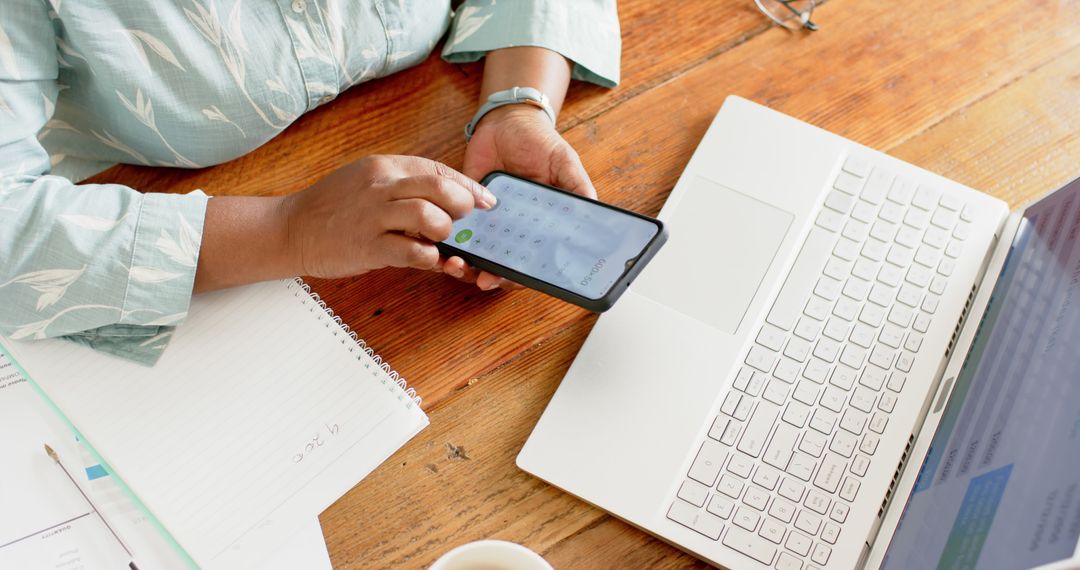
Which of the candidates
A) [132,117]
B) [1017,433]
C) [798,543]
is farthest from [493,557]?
[132,117]

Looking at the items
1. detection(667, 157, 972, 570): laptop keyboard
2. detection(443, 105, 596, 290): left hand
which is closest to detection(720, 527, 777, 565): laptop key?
detection(667, 157, 972, 570): laptop keyboard

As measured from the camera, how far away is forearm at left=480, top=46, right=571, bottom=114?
69 cm

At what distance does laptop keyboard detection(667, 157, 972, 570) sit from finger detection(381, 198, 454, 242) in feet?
0.75

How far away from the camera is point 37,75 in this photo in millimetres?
553

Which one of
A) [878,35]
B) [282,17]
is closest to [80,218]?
[282,17]

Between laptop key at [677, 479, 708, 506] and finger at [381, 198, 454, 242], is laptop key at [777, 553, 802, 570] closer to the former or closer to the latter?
laptop key at [677, 479, 708, 506]

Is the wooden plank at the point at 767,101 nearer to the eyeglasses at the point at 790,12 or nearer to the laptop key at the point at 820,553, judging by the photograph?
the eyeglasses at the point at 790,12

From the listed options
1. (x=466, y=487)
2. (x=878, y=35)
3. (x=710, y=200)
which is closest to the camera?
(x=466, y=487)

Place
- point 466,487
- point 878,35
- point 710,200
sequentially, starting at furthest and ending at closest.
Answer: point 878,35
point 710,200
point 466,487

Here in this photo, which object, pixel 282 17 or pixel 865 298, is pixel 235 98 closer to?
pixel 282 17

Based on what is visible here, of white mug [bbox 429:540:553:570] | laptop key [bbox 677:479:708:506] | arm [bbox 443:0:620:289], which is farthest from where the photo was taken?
arm [bbox 443:0:620:289]

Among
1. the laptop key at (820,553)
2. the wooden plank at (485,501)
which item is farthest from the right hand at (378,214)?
the laptop key at (820,553)

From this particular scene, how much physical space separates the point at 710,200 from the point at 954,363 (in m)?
0.21

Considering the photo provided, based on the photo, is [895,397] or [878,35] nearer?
[895,397]
